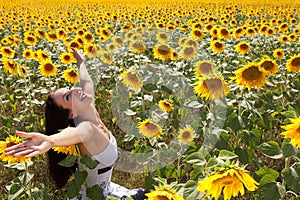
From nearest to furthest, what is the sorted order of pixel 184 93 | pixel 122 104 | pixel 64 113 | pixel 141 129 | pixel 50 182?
1. pixel 64 113
2. pixel 141 129
3. pixel 50 182
4. pixel 184 93
5. pixel 122 104

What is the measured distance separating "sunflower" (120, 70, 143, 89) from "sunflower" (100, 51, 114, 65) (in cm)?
159

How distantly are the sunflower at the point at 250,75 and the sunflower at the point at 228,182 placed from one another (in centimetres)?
159

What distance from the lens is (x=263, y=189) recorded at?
7.44 feet

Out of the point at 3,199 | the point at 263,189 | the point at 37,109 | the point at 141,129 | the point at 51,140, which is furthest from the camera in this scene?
the point at 37,109

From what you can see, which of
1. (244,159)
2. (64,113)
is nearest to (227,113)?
(244,159)

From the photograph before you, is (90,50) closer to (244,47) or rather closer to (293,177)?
(244,47)

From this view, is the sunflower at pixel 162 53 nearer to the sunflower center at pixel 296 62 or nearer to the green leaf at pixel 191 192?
the sunflower center at pixel 296 62

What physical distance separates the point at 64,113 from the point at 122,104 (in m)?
2.39

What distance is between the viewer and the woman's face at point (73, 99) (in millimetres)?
2816

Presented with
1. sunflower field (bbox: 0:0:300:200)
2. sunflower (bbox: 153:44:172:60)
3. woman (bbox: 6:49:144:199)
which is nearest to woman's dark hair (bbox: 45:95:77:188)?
woman (bbox: 6:49:144:199)

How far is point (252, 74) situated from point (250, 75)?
19 mm

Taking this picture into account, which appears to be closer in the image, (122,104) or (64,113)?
(64,113)

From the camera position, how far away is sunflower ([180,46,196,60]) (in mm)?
5410

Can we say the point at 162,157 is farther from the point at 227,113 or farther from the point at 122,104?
the point at 122,104
